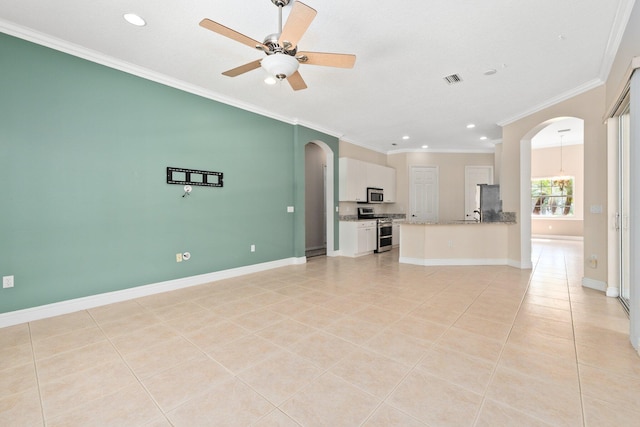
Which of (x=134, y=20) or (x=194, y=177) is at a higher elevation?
(x=134, y=20)

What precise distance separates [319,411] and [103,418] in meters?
1.15

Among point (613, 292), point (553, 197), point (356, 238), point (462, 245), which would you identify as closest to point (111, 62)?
point (356, 238)

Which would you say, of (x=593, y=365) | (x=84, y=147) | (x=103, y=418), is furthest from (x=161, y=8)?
(x=593, y=365)

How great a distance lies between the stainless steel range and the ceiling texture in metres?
3.05

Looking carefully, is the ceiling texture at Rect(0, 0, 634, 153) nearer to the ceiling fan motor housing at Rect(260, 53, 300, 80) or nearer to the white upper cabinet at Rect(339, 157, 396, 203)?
the ceiling fan motor housing at Rect(260, 53, 300, 80)

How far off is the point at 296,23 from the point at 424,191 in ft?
23.2

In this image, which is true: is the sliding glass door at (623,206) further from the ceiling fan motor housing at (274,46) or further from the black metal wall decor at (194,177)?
the black metal wall decor at (194,177)

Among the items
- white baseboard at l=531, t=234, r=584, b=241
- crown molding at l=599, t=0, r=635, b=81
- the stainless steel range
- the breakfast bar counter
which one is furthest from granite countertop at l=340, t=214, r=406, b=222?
white baseboard at l=531, t=234, r=584, b=241

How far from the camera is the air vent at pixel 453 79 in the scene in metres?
3.78

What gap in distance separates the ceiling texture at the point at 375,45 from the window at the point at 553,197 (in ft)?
A: 19.4

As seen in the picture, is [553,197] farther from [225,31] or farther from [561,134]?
[225,31]

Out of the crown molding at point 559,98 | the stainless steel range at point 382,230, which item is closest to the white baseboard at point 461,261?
the stainless steel range at point 382,230

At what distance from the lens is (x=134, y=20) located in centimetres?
267

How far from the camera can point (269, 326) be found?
8.88 ft
